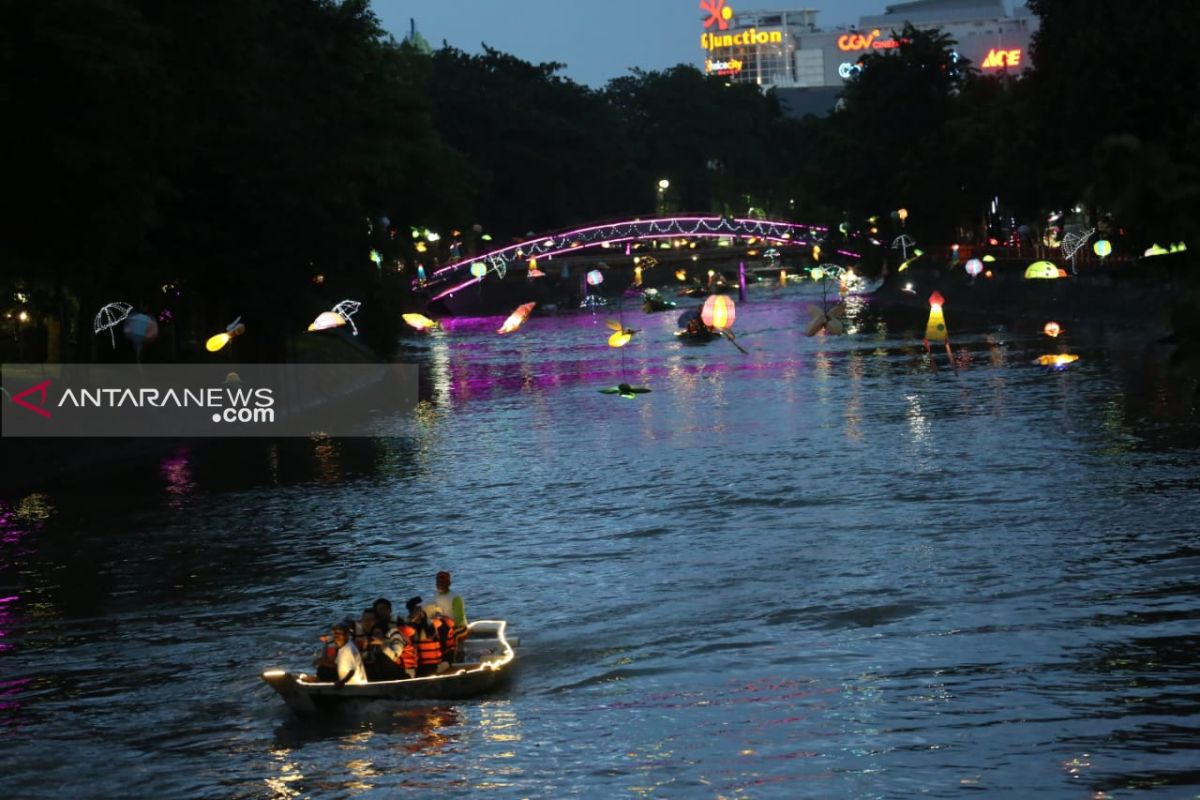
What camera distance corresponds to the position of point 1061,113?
2822 inches

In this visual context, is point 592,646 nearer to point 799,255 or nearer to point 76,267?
point 76,267

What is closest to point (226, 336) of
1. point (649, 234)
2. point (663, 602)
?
point (663, 602)

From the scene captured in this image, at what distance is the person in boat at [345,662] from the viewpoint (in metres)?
23.1

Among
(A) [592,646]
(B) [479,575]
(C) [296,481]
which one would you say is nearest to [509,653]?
(A) [592,646]

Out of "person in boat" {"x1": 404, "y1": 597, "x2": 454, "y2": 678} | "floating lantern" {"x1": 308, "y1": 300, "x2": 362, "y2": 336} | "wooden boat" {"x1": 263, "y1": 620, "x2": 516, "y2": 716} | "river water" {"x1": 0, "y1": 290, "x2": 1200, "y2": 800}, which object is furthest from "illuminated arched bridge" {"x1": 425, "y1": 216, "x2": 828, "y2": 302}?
"person in boat" {"x1": 404, "y1": 597, "x2": 454, "y2": 678}

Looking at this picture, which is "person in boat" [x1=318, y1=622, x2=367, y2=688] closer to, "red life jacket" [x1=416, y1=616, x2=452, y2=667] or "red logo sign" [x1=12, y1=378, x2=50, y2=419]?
"red life jacket" [x1=416, y1=616, x2=452, y2=667]

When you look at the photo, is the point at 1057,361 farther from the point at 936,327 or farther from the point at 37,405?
the point at 37,405

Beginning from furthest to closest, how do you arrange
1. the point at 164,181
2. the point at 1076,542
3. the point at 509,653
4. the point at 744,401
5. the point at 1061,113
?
the point at 1061,113 → the point at 744,401 → the point at 164,181 → the point at 1076,542 → the point at 509,653

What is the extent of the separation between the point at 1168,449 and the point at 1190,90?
26.0 meters

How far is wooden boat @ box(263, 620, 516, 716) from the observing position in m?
23.0

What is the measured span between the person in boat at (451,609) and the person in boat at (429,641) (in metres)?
0.72

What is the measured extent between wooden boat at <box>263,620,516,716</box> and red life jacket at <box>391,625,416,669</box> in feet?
0.77

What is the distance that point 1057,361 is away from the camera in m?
67.2

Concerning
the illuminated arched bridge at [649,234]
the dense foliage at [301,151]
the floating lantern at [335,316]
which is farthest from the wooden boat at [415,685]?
the illuminated arched bridge at [649,234]
